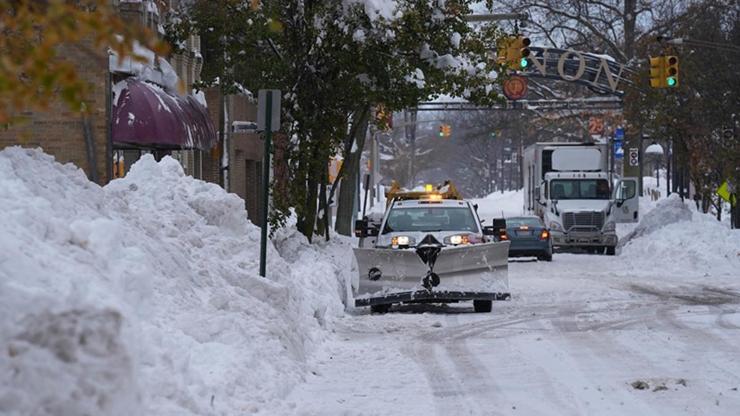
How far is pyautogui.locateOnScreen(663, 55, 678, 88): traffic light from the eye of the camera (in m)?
32.8

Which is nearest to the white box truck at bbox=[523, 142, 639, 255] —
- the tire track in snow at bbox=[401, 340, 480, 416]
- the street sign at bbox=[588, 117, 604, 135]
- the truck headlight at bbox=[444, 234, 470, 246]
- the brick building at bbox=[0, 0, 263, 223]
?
the brick building at bbox=[0, 0, 263, 223]

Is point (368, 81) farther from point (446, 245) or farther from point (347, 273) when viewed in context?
point (446, 245)

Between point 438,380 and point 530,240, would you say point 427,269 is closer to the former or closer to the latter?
point 438,380

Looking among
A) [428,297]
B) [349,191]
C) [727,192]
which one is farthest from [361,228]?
[727,192]

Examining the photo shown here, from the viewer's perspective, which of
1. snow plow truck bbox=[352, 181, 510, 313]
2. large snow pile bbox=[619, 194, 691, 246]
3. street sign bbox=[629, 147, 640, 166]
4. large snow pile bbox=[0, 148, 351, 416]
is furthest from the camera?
street sign bbox=[629, 147, 640, 166]

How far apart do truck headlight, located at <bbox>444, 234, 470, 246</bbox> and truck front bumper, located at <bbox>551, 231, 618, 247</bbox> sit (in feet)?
71.3

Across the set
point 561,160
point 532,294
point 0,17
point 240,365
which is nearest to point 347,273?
point 532,294

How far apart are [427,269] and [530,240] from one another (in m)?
18.3

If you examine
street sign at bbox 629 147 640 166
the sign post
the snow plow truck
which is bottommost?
the snow plow truck

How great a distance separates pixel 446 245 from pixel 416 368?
6.77 m

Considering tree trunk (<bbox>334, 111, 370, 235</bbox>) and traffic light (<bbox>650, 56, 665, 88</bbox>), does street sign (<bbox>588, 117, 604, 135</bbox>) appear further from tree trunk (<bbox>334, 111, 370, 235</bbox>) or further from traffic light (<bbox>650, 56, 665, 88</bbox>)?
tree trunk (<bbox>334, 111, 370, 235</bbox>)

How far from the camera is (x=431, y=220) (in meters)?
20.5

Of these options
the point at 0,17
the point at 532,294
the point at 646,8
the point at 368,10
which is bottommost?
the point at 532,294

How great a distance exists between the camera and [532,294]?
74.1 feet
